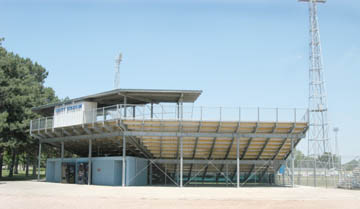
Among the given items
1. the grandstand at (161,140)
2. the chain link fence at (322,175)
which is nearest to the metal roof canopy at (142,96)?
the grandstand at (161,140)

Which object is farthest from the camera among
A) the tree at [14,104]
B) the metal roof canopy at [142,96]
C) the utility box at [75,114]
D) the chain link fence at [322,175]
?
the tree at [14,104]

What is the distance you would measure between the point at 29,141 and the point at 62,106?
9765 mm

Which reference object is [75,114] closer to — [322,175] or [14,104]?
[14,104]

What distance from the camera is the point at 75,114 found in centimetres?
3347

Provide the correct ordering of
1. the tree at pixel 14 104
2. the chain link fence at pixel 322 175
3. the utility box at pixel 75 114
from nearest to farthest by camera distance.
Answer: the utility box at pixel 75 114
the chain link fence at pixel 322 175
the tree at pixel 14 104

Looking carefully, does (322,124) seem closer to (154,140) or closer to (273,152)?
(273,152)

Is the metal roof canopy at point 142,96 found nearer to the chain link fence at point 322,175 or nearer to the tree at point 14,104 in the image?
the tree at point 14,104

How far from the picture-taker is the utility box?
32.7m

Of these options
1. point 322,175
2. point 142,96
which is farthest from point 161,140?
point 322,175

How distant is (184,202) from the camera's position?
1920 cm

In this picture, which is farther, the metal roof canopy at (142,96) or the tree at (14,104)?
the tree at (14,104)

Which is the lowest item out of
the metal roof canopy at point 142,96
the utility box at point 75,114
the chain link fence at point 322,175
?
the chain link fence at point 322,175

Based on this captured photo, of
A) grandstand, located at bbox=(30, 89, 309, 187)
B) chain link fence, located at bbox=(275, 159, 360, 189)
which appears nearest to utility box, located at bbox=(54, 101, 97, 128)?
grandstand, located at bbox=(30, 89, 309, 187)

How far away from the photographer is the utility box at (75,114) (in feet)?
107
